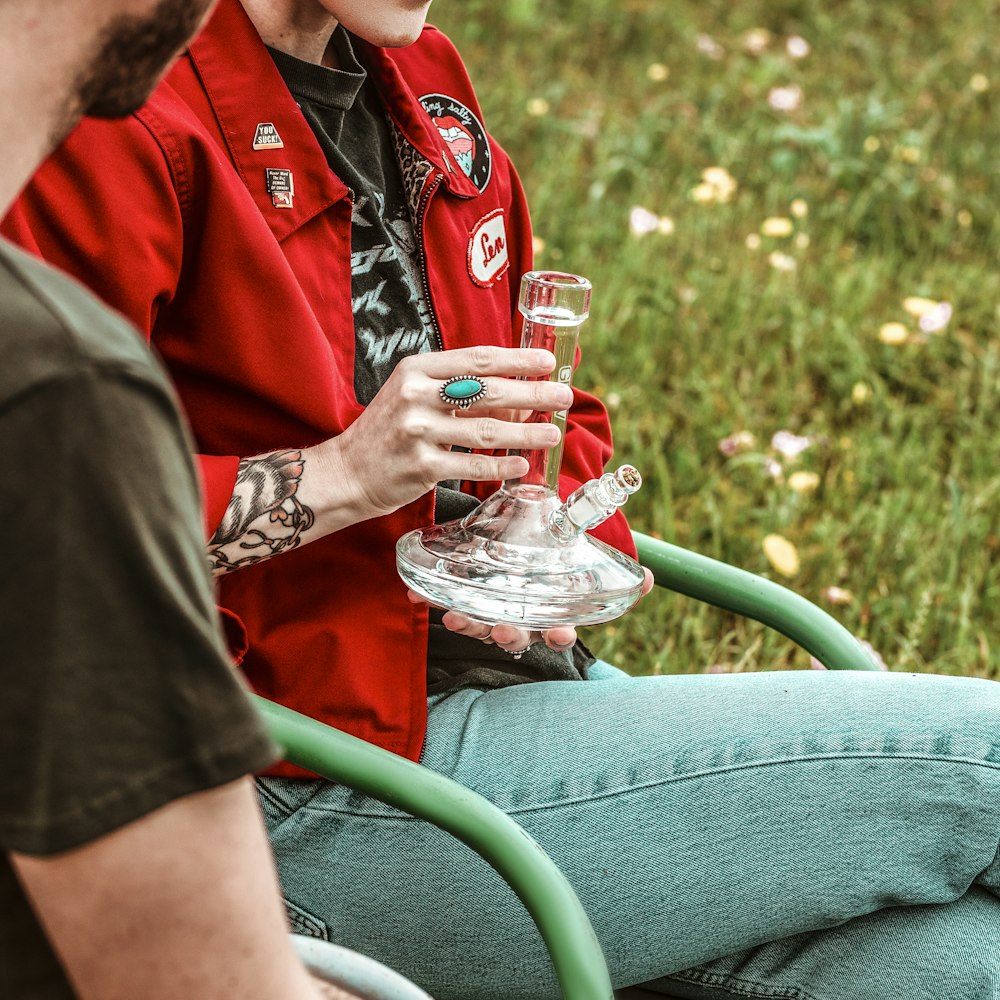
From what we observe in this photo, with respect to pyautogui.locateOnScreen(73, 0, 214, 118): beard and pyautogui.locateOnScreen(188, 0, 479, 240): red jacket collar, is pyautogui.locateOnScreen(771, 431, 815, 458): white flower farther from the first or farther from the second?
pyautogui.locateOnScreen(73, 0, 214, 118): beard


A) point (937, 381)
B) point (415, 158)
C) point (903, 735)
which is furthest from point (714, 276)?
point (903, 735)

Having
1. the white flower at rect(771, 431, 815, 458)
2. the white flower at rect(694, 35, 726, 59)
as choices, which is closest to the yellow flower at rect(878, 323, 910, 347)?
the white flower at rect(771, 431, 815, 458)

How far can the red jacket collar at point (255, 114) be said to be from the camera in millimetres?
1403

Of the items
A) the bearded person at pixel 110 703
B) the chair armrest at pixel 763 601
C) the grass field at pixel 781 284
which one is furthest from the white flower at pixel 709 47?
the bearded person at pixel 110 703

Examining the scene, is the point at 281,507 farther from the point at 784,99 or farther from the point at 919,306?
the point at 784,99

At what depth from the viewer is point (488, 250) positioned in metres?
1.65

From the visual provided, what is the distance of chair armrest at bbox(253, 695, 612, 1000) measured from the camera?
1.09 meters

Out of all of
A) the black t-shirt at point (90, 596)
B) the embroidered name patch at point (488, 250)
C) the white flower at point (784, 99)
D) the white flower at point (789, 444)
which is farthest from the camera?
the white flower at point (784, 99)

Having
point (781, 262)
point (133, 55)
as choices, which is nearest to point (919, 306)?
point (781, 262)

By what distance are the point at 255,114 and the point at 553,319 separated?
39 centimetres

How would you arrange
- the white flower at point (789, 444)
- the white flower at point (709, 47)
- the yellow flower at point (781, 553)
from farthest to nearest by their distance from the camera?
the white flower at point (709, 47), the white flower at point (789, 444), the yellow flower at point (781, 553)

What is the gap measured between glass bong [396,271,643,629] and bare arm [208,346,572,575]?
0.04 m

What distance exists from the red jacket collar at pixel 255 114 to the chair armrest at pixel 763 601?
54 centimetres

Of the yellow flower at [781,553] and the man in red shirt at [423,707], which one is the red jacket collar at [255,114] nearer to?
the man in red shirt at [423,707]
